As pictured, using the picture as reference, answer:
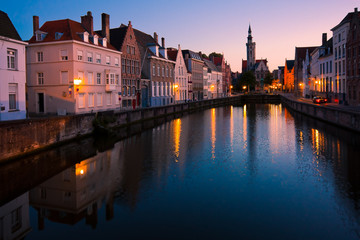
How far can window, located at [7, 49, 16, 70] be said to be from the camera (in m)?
22.8

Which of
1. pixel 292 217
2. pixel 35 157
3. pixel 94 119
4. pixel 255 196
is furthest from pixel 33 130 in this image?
pixel 292 217

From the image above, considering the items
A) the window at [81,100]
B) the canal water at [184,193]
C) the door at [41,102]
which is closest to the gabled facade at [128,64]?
the window at [81,100]

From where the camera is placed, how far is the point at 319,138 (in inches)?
1061

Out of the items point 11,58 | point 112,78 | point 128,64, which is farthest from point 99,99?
point 11,58

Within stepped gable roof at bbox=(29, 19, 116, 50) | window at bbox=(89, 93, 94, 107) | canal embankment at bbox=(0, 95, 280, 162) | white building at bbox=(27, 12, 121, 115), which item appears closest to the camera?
canal embankment at bbox=(0, 95, 280, 162)

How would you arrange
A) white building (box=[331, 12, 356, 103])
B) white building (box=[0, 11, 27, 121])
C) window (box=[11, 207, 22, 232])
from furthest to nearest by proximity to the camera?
white building (box=[331, 12, 356, 103])
white building (box=[0, 11, 27, 121])
window (box=[11, 207, 22, 232])

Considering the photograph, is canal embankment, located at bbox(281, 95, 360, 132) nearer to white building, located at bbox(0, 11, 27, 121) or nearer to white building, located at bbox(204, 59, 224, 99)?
white building, located at bbox(0, 11, 27, 121)

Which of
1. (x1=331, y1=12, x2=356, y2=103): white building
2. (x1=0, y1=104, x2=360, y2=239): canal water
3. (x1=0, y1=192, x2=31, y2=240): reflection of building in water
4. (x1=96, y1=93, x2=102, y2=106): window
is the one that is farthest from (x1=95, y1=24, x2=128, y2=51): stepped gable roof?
(x1=0, y1=192, x2=31, y2=240): reflection of building in water

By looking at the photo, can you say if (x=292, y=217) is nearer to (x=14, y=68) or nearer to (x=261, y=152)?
(x=261, y=152)

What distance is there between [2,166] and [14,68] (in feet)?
29.6

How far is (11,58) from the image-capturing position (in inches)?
909

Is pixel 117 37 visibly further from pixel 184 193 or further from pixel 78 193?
pixel 184 193

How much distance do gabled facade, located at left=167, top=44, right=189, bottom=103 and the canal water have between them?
41236mm

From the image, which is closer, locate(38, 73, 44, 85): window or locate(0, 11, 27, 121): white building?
locate(0, 11, 27, 121): white building
